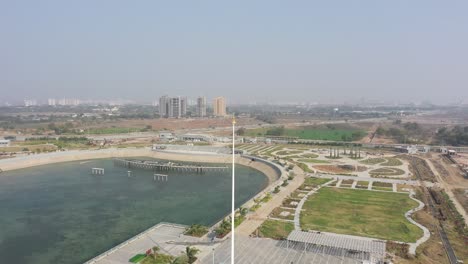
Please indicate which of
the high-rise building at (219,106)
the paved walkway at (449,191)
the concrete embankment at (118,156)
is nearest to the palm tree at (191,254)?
the paved walkway at (449,191)

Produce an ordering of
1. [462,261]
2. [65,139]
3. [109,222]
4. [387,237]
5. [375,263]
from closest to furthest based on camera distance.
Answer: [375,263] < [462,261] < [387,237] < [109,222] < [65,139]

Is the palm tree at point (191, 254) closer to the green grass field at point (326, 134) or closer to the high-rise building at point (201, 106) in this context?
the green grass field at point (326, 134)

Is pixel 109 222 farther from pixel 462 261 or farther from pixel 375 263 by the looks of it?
pixel 462 261

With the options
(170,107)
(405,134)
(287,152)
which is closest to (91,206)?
(287,152)

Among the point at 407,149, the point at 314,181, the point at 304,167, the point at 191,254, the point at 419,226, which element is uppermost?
the point at 407,149

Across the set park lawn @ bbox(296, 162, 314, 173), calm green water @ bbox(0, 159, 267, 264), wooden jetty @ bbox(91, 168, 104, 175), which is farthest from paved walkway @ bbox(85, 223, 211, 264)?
wooden jetty @ bbox(91, 168, 104, 175)

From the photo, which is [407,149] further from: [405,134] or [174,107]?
[174,107]

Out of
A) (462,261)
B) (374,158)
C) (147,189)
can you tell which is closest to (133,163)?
(147,189)

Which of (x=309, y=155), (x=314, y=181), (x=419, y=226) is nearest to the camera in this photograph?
(x=419, y=226)
